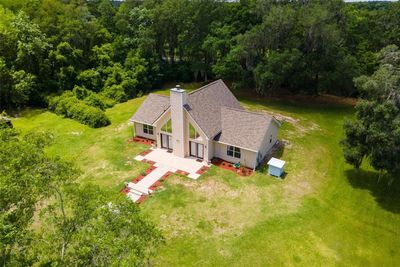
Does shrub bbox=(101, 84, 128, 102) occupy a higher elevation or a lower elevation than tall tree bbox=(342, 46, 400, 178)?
lower

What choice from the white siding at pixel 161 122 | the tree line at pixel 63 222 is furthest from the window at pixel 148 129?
the tree line at pixel 63 222

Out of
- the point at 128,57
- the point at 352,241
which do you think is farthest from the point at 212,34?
the point at 352,241

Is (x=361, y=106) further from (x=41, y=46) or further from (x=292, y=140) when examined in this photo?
(x=41, y=46)

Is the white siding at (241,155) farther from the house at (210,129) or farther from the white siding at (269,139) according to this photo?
the white siding at (269,139)

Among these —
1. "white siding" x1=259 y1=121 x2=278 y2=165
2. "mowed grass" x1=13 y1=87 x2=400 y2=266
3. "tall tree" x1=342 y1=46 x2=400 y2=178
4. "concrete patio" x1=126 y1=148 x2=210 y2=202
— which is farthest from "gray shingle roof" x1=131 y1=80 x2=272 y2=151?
"tall tree" x1=342 y1=46 x2=400 y2=178

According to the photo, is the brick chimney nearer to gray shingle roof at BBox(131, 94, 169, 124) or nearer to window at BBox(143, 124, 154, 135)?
gray shingle roof at BBox(131, 94, 169, 124)

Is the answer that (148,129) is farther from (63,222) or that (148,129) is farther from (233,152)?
(63,222)
